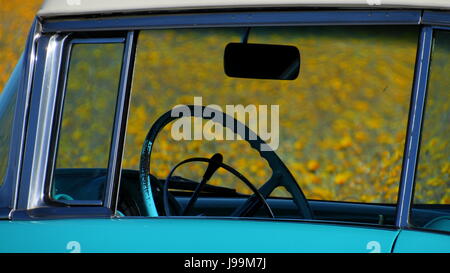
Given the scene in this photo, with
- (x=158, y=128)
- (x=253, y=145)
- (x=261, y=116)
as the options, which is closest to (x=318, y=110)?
(x=261, y=116)

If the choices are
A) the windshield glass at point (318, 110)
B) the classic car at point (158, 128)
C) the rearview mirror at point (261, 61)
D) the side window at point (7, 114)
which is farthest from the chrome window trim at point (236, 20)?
the windshield glass at point (318, 110)

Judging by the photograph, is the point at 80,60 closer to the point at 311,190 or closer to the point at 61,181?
the point at 61,181

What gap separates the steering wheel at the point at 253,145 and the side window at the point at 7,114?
42cm

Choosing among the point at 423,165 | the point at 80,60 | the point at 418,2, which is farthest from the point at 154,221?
the point at 418,2

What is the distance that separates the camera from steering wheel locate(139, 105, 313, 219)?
265cm

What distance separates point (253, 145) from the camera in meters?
2.92

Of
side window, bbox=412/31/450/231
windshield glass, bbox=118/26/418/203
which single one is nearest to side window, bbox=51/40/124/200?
side window, bbox=412/31/450/231

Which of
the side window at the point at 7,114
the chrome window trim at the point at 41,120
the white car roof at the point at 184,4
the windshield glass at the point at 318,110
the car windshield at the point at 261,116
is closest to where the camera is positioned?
the white car roof at the point at 184,4

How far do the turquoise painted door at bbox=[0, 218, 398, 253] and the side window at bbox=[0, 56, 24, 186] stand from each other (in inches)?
7.9

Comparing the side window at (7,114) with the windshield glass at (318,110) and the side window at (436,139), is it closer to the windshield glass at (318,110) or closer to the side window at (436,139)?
the side window at (436,139)

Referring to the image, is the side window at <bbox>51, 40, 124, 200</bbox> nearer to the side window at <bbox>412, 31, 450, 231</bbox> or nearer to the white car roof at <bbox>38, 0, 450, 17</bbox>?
the white car roof at <bbox>38, 0, 450, 17</bbox>

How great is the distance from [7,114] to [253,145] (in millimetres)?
843

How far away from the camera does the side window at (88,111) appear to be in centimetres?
238
